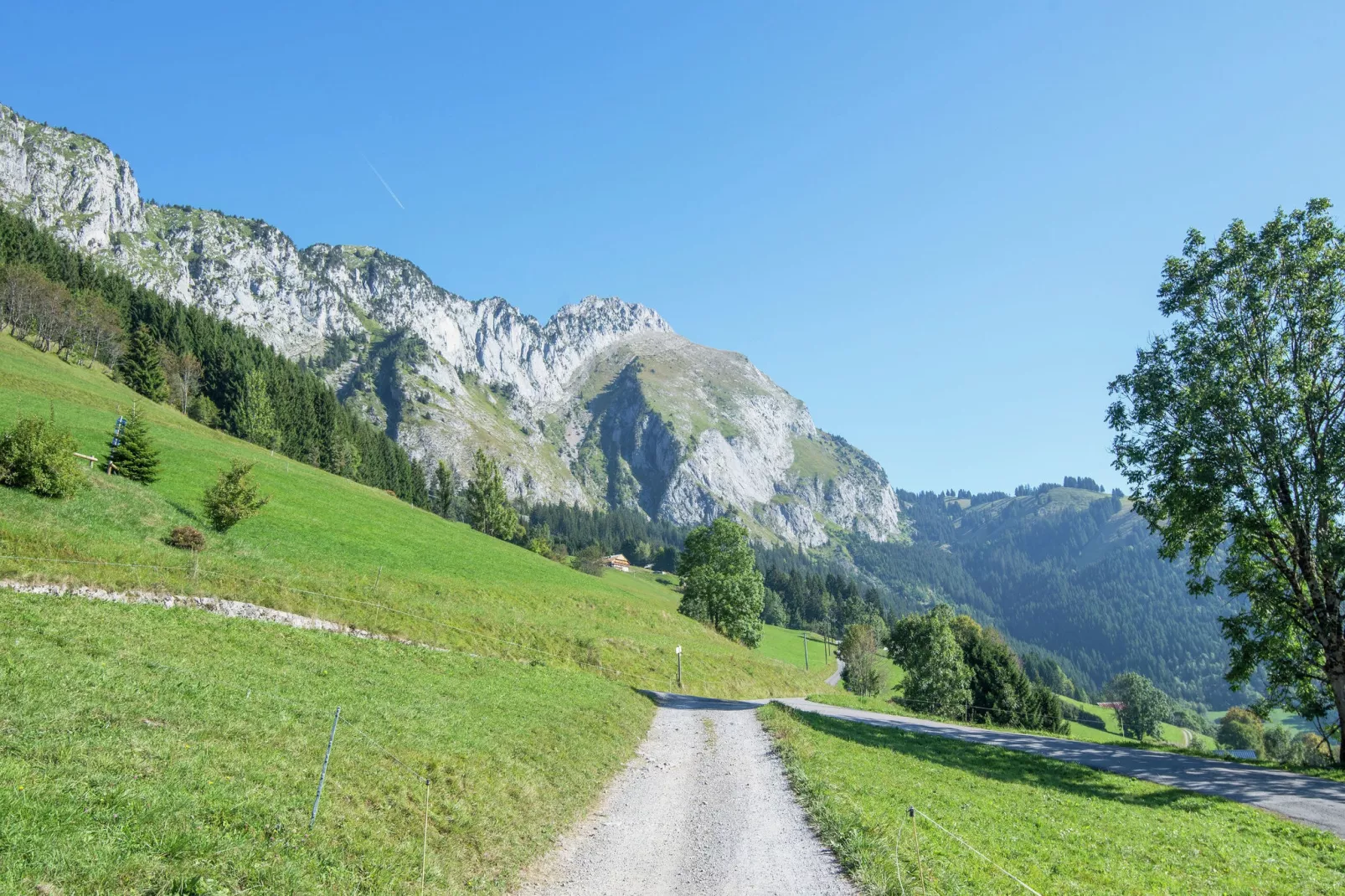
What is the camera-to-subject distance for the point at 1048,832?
49.2 feet

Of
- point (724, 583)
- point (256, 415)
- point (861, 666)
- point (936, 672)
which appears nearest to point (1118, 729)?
point (861, 666)

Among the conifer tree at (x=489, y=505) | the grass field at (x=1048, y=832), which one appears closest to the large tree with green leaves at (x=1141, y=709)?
the conifer tree at (x=489, y=505)

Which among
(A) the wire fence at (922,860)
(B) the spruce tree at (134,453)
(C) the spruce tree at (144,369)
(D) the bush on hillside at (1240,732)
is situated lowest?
(D) the bush on hillside at (1240,732)

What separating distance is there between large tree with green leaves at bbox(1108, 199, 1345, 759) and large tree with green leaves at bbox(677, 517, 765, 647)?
178ft

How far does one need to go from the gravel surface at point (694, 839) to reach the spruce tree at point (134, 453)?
136 ft

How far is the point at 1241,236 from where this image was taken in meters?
27.0

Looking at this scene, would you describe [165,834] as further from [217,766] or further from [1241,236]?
[1241,236]

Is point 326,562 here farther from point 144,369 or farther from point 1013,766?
point 144,369

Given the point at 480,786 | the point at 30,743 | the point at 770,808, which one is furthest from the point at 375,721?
the point at 770,808

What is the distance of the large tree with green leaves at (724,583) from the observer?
263 ft

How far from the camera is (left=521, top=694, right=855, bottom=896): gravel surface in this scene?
12039 mm

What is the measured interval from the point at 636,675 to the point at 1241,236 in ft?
131

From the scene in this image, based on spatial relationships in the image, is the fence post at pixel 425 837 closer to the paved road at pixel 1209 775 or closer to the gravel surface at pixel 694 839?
the gravel surface at pixel 694 839

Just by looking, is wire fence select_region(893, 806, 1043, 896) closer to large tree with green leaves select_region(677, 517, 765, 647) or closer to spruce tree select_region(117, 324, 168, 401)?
large tree with green leaves select_region(677, 517, 765, 647)
